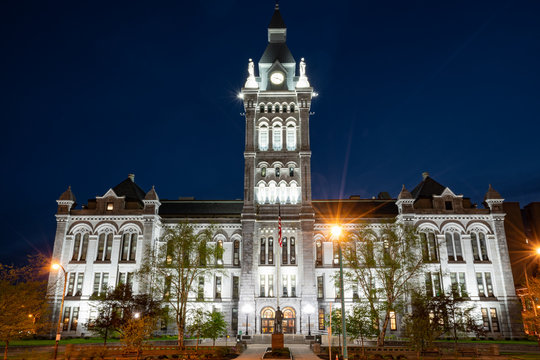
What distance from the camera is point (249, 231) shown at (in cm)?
5469

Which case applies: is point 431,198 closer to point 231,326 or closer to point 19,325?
point 231,326

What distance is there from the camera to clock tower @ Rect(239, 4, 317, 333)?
52.4 metres

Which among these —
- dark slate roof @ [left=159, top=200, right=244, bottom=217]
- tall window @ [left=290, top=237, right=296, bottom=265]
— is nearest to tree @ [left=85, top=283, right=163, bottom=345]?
tall window @ [left=290, top=237, right=296, bottom=265]

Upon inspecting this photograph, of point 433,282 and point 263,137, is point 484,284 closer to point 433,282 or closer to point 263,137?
point 433,282

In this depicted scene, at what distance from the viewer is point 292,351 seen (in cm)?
3966

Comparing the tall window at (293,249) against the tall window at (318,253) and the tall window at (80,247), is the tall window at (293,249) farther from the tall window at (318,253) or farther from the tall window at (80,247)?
the tall window at (80,247)

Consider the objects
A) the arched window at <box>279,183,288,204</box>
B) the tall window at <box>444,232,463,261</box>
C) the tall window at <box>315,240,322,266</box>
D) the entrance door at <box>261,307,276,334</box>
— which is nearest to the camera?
the entrance door at <box>261,307,276,334</box>

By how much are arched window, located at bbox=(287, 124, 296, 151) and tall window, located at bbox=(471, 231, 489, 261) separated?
27.6m

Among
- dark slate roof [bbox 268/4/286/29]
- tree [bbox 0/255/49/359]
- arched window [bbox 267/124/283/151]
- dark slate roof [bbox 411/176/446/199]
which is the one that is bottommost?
tree [bbox 0/255/49/359]

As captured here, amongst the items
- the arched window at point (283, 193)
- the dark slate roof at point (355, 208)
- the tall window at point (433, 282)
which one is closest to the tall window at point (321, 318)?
the dark slate roof at point (355, 208)

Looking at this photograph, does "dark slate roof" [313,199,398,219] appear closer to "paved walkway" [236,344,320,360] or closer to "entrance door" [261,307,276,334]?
"entrance door" [261,307,276,334]

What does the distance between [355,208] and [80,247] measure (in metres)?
39.4

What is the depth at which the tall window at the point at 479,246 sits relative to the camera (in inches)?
2117

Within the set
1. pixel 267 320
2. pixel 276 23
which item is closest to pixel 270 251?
pixel 267 320
